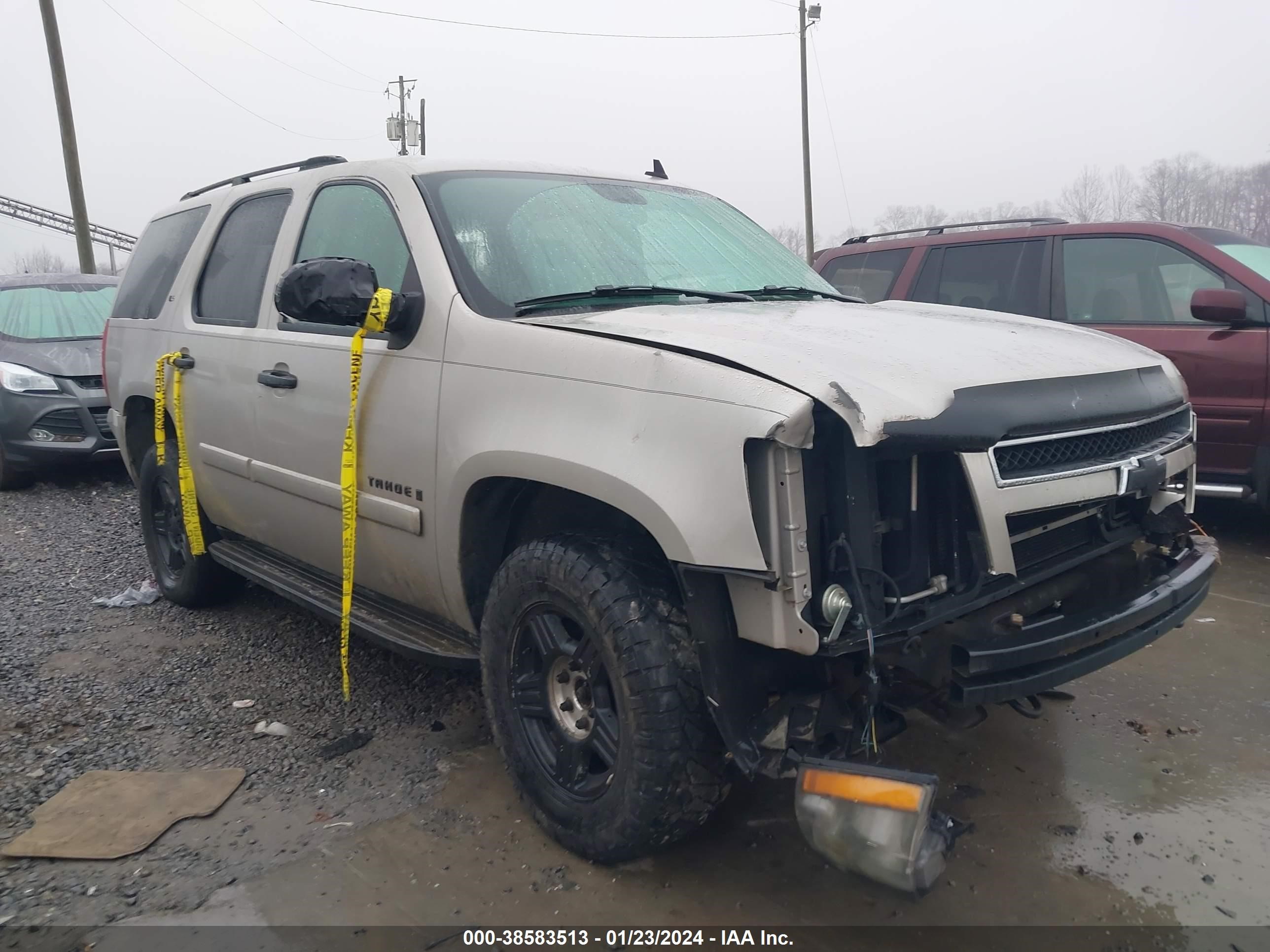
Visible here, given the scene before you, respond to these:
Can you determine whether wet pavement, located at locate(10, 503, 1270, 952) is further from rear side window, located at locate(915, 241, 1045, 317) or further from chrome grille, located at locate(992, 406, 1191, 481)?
rear side window, located at locate(915, 241, 1045, 317)

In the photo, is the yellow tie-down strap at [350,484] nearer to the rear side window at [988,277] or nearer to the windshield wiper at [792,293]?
the windshield wiper at [792,293]

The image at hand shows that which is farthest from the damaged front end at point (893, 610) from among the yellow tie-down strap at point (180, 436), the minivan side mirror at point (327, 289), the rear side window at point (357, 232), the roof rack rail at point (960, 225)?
the roof rack rail at point (960, 225)

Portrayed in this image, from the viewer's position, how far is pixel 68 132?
15445mm

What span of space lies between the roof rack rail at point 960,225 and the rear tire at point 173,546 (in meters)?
4.76

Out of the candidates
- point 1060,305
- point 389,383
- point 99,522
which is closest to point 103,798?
point 389,383

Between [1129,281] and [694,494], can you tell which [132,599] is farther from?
[1129,281]

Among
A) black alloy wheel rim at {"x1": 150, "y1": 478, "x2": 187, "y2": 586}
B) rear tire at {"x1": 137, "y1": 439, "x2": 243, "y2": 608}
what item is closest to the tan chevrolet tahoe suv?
rear tire at {"x1": 137, "y1": 439, "x2": 243, "y2": 608}

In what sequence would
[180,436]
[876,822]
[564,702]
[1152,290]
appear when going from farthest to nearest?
[1152,290], [180,436], [564,702], [876,822]

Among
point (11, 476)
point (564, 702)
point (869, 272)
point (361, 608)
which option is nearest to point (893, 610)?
point (564, 702)

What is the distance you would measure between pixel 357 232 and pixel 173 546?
7.55 feet

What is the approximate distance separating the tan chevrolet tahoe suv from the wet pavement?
0.72 feet

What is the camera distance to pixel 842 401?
2047mm

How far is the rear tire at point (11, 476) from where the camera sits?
7.72m

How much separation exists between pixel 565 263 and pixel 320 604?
151 centimetres
